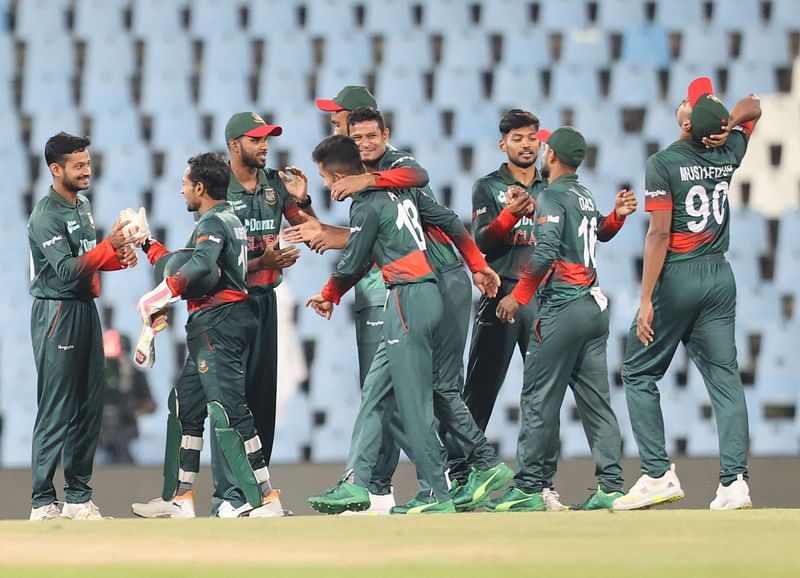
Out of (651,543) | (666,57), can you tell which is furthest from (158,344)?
(651,543)

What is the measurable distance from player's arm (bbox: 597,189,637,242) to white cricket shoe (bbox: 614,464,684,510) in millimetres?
1041

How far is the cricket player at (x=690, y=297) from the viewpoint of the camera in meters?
5.05

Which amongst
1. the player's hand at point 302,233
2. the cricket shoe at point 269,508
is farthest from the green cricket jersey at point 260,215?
the cricket shoe at point 269,508

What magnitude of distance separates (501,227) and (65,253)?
181 cm

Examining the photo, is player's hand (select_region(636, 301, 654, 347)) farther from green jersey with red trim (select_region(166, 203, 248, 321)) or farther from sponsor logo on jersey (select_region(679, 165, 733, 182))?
green jersey with red trim (select_region(166, 203, 248, 321))

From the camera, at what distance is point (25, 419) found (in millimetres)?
10297

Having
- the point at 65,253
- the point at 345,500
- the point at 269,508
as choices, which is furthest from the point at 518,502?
the point at 65,253

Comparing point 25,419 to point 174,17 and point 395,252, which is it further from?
point 395,252

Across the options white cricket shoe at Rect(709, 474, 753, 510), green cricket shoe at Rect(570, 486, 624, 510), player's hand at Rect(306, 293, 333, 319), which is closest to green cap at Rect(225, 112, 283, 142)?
player's hand at Rect(306, 293, 333, 319)

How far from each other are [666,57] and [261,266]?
6.59 metres

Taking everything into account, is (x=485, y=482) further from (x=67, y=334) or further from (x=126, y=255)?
(x=67, y=334)

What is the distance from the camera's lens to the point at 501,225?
217 inches

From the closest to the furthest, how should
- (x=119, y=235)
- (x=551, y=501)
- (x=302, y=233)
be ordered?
(x=302, y=233)
(x=119, y=235)
(x=551, y=501)

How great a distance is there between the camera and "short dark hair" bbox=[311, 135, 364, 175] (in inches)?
196
